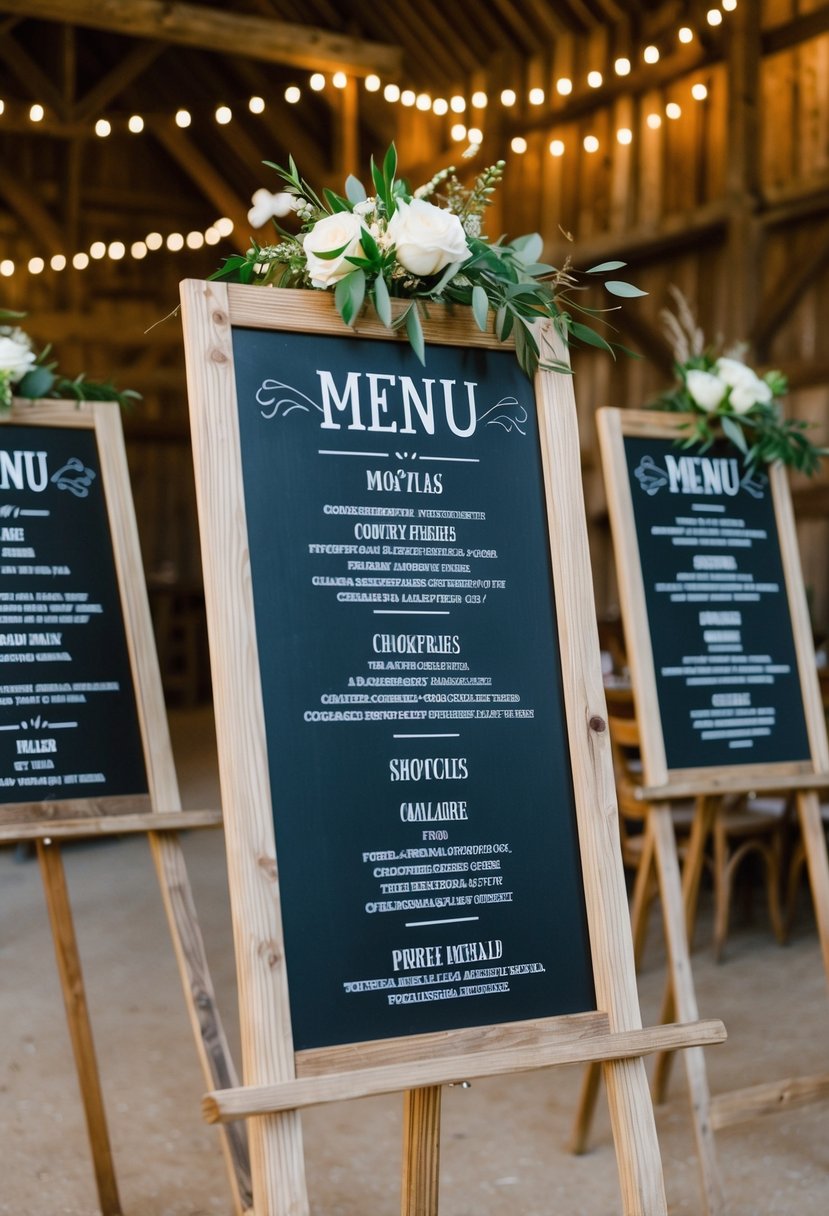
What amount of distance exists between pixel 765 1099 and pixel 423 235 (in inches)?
79.9

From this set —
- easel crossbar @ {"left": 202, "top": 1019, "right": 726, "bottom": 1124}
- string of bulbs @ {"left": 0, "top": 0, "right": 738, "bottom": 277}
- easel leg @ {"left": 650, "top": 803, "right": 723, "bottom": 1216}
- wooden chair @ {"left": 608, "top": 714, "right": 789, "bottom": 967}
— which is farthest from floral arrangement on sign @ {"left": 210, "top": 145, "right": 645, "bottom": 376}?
string of bulbs @ {"left": 0, "top": 0, "right": 738, "bottom": 277}

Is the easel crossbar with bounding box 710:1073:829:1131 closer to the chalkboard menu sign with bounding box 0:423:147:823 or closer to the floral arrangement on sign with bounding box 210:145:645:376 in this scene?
the chalkboard menu sign with bounding box 0:423:147:823

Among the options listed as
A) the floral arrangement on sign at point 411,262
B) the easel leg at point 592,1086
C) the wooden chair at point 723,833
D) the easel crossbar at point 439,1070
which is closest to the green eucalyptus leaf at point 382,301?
the floral arrangement on sign at point 411,262

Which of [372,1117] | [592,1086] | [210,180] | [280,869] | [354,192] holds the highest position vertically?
[210,180]

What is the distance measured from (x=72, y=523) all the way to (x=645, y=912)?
1624 mm

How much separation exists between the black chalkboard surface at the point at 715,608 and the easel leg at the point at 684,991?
0.56 feet

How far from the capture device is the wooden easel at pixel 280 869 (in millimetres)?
1579

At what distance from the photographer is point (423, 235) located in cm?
180

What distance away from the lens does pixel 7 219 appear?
13.5m

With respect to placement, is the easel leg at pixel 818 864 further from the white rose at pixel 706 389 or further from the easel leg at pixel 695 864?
the white rose at pixel 706 389

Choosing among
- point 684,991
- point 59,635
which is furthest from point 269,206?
point 684,991

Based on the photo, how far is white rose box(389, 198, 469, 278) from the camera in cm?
180

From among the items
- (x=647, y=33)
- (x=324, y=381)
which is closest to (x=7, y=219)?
(x=647, y=33)

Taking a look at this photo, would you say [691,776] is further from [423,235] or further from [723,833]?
[723,833]
